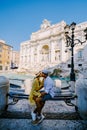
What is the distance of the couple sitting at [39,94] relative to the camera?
3.91 m

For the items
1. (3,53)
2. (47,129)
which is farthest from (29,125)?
(3,53)

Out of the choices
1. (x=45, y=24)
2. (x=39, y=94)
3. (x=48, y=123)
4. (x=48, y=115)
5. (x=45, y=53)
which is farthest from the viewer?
(x=45, y=24)

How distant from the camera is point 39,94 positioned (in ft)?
12.8

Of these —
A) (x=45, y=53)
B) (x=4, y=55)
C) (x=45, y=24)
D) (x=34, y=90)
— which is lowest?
(x=34, y=90)

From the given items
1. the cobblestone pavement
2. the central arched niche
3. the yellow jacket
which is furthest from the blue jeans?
the central arched niche

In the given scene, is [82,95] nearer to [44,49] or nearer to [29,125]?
[29,125]

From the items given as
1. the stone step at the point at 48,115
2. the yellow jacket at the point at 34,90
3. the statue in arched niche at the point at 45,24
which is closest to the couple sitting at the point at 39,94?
the yellow jacket at the point at 34,90

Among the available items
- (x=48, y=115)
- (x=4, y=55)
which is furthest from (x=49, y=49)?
(x=48, y=115)

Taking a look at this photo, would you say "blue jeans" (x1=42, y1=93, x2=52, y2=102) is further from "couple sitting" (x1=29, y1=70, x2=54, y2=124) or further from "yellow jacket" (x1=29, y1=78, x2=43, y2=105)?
"yellow jacket" (x1=29, y1=78, x2=43, y2=105)

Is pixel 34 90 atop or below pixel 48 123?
atop

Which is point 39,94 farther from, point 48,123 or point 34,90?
point 48,123

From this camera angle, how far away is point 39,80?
13.3ft

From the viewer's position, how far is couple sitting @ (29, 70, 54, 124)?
12.8ft

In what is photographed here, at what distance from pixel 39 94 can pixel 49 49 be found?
4044cm
